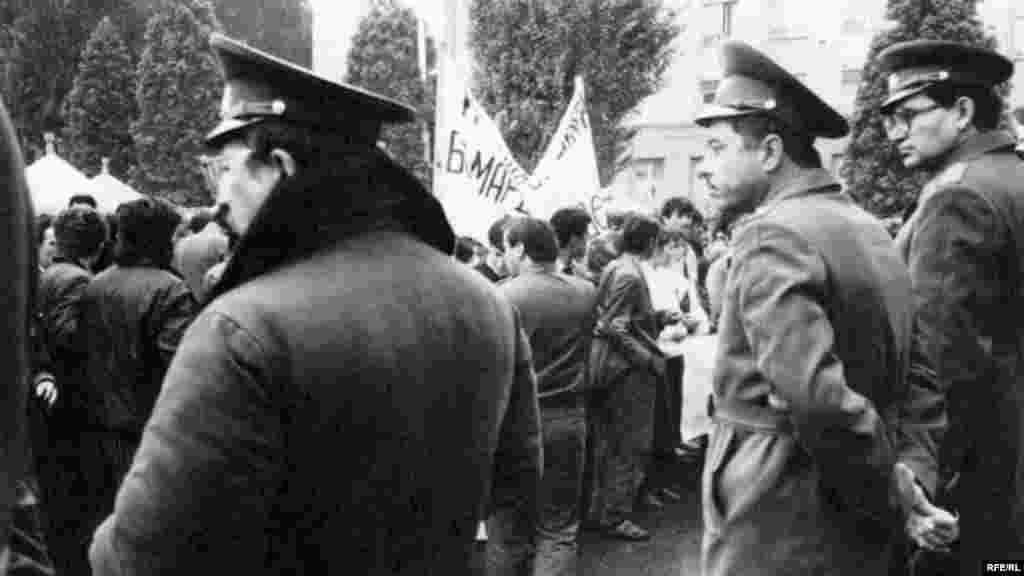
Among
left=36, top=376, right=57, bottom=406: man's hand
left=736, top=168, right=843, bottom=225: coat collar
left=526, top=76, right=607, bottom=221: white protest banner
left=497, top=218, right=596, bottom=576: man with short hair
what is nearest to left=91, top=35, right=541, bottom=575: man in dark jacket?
left=736, top=168, right=843, bottom=225: coat collar

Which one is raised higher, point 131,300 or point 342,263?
point 342,263

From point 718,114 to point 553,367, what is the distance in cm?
319

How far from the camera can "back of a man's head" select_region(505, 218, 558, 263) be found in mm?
6488

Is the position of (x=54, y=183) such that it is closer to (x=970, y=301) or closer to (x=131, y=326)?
(x=131, y=326)

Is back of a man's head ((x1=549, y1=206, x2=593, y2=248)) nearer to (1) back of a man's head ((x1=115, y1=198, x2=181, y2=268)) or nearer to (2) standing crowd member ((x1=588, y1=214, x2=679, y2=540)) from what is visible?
(2) standing crowd member ((x1=588, y1=214, x2=679, y2=540))

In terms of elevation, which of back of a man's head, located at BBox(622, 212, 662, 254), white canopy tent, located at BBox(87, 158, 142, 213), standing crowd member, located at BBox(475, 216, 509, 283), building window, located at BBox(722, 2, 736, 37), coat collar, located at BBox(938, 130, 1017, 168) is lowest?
white canopy tent, located at BBox(87, 158, 142, 213)

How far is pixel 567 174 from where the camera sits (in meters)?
10.7

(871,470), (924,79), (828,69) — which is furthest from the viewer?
(828,69)

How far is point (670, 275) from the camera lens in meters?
9.91

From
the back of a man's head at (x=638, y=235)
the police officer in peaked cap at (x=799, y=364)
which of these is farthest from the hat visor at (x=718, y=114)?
the back of a man's head at (x=638, y=235)

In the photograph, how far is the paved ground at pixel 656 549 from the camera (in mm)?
7316

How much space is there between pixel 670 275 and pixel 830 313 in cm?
682

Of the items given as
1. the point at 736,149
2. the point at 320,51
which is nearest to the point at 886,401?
the point at 736,149

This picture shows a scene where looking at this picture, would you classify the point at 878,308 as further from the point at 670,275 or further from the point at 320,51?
the point at 320,51
